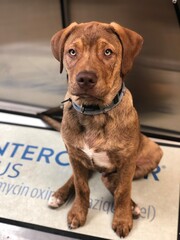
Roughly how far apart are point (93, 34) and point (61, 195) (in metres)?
1.04

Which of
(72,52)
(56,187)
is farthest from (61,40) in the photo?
(56,187)

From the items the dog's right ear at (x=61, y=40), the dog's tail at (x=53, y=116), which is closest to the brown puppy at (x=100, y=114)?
the dog's right ear at (x=61, y=40)

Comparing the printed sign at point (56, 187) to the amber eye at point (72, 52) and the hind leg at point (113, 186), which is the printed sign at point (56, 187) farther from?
the amber eye at point (72, 52)

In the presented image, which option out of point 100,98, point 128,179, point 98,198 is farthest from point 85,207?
point 100,98

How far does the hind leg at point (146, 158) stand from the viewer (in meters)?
2.06

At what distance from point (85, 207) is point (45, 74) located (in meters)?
1.18

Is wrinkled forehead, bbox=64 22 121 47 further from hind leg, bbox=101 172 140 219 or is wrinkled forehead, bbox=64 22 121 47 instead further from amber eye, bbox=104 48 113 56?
hind leg, bbox=101 172 140 219

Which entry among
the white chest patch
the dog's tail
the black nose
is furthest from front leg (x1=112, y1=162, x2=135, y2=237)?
the dog's tail

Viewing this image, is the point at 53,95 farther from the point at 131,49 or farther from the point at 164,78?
the point at 131,49

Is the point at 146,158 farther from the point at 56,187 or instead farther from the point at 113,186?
the point at 56,187

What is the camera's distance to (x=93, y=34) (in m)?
1.44

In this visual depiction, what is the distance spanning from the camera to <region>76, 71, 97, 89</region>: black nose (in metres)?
1.34

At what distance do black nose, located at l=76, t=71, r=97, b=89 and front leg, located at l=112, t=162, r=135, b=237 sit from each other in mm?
580

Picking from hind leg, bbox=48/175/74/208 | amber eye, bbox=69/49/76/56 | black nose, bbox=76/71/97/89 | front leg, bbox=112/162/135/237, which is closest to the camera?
black nose, bbox=76/71/97/89
